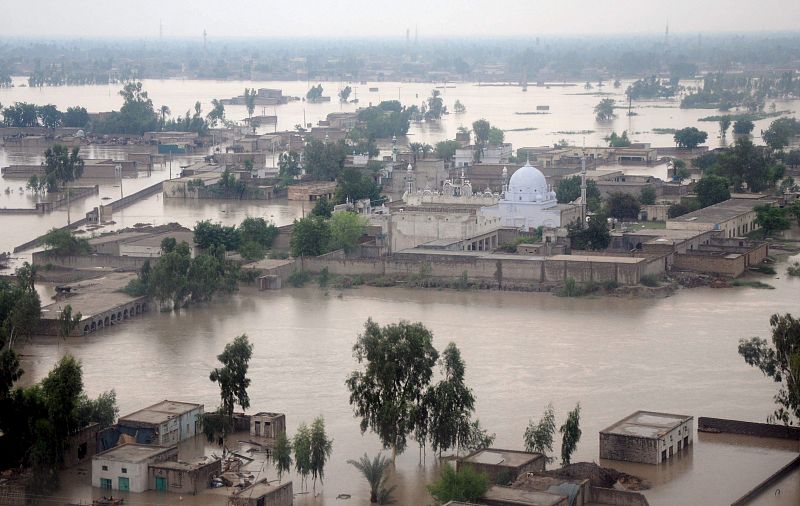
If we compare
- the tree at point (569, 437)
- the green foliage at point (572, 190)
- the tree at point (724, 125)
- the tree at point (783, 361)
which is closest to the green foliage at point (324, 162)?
the green foliage at point (572, 190)

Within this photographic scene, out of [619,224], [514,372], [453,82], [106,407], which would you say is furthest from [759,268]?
[453,82]

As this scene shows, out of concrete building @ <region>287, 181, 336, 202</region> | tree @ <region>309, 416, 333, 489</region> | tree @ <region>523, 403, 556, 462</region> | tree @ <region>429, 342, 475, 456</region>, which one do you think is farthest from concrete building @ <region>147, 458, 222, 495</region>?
concrete building @ <region>287, 181, 336, 202</region>

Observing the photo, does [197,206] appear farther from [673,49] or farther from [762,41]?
[673,49]

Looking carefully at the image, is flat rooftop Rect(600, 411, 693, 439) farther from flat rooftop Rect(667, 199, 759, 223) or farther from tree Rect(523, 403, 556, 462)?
flat rooftop Rect(667, 199, 759, 223)

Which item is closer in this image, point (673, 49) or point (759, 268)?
point (759, 268)

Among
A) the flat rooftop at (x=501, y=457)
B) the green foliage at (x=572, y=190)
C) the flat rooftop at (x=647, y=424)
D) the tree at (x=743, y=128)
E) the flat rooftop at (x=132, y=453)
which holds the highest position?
the tree at (x=743, y=128)

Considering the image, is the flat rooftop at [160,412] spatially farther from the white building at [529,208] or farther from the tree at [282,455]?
the white building at [529,208]
